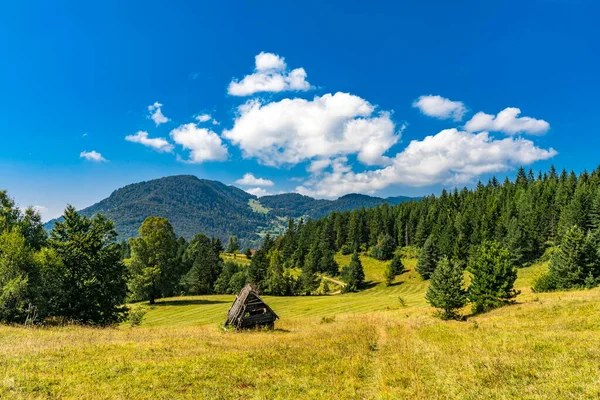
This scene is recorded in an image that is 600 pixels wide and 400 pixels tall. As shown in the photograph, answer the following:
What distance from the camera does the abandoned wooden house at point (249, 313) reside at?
2738cm

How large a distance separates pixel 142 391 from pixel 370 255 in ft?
429

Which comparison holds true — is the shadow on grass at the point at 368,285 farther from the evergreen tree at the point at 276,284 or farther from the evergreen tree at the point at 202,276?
the evergreen tree at the point at 202,276

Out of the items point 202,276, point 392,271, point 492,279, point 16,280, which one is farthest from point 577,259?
point 202,276

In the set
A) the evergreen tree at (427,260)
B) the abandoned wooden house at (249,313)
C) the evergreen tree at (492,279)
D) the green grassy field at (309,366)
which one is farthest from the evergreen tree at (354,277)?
the green grassy field at (309,366)

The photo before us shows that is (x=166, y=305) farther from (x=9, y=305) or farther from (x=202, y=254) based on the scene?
(x=9, y=305)

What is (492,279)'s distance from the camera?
1500 inches

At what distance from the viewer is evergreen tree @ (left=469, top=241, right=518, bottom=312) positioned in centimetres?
3744

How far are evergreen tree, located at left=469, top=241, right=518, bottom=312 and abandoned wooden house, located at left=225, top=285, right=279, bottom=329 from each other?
26341mm

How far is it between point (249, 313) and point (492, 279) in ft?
96.1

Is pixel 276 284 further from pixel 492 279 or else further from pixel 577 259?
pixel 577 259

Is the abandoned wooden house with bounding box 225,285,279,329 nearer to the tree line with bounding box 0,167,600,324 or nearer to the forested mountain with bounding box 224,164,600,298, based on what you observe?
the tree line with bounding box 0,167,600,324

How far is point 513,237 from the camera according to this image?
3593 inches

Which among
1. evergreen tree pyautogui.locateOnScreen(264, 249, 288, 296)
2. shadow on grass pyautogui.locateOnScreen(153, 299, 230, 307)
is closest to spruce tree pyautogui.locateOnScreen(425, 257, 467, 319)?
shadow on grass pyautogui.locateOnScreen(153, 299, 230, 307)

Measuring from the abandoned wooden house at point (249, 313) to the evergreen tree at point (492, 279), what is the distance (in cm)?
2634
